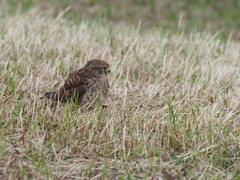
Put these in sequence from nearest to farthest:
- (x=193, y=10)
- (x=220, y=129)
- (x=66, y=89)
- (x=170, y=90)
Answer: (x=220, y=129) < (x=66, y=89) < (x=170, y=90) < (x=193, y=10)

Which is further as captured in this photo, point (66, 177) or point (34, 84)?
point (34, 84)

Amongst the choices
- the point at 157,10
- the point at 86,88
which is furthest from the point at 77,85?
the point at 157,10

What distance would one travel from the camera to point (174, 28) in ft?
36.1

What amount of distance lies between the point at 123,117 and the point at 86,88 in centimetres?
48

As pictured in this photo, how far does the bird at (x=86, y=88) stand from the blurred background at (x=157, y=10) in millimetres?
6700

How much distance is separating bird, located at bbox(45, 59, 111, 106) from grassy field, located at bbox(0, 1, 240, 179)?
0.10 meters

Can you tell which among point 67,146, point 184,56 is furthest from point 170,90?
point 67,146

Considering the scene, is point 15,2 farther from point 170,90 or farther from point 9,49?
point 170,90

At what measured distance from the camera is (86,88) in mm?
4543

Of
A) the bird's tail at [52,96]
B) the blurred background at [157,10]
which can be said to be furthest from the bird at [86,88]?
the blurred background at [157,10]

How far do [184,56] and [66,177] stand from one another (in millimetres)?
3297

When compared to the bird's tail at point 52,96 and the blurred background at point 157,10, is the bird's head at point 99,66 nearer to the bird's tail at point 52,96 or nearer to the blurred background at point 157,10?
the bird's tail at point 52,96

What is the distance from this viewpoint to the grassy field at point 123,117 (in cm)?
372

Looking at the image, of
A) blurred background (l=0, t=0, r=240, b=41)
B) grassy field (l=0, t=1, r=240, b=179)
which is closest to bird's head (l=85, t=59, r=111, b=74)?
grassy field (l=0, t=1, r=240, b=179)
